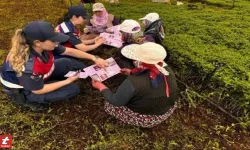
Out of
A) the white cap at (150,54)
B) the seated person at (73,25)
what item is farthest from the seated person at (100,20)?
the white cap at (150,54)

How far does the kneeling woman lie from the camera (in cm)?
273

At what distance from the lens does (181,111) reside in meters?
3.85

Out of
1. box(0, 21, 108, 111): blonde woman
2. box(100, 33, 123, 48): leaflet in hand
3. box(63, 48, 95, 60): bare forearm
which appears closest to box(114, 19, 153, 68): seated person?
box(0, 21, 108, 111): blonde woman

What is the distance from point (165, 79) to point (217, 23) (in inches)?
134

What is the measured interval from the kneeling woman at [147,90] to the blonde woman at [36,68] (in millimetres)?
728

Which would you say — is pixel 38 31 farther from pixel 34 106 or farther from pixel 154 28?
pixel 154 28

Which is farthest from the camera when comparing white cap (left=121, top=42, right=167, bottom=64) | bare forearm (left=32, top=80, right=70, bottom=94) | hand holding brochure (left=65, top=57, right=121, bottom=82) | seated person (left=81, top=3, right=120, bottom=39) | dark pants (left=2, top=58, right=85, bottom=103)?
seated person (left=81, top=3, right=120, bottom=39)

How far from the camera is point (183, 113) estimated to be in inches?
150

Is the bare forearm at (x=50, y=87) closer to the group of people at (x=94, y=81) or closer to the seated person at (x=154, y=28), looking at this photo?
the group of people at (x=94, y=81)

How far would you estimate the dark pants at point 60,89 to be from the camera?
3564 millimetres

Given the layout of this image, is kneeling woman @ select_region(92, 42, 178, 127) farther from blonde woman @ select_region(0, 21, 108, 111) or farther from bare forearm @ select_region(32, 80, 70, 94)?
blonde woman @ select_region(0, 21, 108, 111)

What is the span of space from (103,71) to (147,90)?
3.57ft

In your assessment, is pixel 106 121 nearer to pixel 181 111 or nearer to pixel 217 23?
pixel 181 111

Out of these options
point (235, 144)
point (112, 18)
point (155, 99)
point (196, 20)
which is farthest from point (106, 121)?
point (196, 20)
